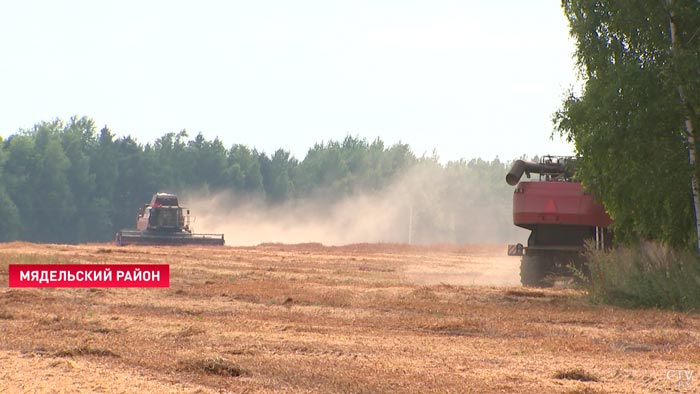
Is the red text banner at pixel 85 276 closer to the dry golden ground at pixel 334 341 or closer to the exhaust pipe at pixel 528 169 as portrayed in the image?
the dry golden ground at pixel 334 341

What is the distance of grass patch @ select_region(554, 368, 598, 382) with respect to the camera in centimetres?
1155

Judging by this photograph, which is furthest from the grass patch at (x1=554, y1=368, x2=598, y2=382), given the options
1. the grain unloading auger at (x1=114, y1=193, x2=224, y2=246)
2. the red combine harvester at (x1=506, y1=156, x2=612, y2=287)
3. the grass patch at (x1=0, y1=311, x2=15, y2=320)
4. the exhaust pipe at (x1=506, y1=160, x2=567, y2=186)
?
the grain unloading auger at (x1=114, y1=193, x2=224, y2=246)

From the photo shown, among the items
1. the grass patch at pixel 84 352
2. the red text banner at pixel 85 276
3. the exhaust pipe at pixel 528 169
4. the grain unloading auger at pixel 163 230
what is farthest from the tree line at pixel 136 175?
the grass patch at pixel 84 352

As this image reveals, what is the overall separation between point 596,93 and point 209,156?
12255 centimetres

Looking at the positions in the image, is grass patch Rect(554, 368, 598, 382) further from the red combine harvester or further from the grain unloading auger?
the grain unloading auger

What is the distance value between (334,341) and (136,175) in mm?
117203

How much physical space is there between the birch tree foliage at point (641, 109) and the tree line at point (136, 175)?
95708mm

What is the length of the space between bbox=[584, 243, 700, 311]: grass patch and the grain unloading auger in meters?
41.7

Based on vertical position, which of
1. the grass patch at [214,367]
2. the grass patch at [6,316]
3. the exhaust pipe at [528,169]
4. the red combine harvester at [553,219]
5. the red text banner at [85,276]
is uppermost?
the exhaust pipe at [528,169]

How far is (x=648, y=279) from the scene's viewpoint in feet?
72.1

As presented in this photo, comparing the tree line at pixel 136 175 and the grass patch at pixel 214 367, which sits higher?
the tree line at pixel 136 175

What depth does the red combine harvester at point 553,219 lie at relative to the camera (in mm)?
26391

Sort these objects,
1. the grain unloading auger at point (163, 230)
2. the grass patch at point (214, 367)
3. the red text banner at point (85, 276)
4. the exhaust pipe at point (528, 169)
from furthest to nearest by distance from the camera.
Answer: the grain unloading auger at point (163, 230) < the exhaust pipe at point (528, 169) < the red text banner at point (85, 276) < the grass patch at point (214, 367)

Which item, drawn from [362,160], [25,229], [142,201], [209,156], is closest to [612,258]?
[25,229]
